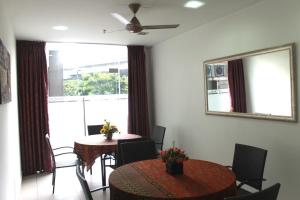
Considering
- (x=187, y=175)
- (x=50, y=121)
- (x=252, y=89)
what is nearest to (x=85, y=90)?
(x=50, y=121)

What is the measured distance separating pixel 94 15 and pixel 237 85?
2162 millimetres

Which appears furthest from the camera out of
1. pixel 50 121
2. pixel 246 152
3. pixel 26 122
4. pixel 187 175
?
pixel 50 121

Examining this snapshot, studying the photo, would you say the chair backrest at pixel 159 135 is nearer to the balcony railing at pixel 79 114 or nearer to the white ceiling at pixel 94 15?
the balcony railing at pixel 79 114

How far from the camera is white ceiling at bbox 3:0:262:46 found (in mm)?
3283

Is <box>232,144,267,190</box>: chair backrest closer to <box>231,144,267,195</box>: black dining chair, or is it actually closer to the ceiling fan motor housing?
<box>231,144,267,195</box>: black dining chair

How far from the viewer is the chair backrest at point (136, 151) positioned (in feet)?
10.8

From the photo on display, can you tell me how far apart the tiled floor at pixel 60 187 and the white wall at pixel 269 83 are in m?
2.41

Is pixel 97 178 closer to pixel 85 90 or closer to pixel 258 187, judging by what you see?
pixel 85 90

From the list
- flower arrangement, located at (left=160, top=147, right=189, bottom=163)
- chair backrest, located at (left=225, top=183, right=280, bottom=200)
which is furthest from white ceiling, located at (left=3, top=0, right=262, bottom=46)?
chair backrest, located at (left=225, top=183, right=280, bottom=200)

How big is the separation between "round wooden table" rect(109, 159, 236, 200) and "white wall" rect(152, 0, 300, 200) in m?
1.01

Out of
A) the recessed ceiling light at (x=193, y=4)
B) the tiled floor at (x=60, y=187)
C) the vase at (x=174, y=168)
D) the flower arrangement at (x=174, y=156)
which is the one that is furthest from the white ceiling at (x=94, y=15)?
the tiled floor at (x=60, y=187)

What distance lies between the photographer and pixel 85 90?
5.89 m

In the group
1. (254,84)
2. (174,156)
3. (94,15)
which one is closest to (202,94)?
(254,84)

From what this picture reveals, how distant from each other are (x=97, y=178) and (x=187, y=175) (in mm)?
2755
